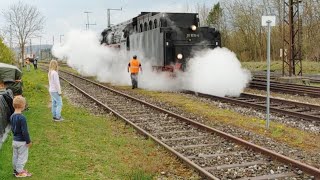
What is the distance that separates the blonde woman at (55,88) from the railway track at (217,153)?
5.68ft

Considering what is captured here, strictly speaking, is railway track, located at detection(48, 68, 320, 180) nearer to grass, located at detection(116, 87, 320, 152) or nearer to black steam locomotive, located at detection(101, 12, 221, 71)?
grass, located at detection(116, 87, 320, 152)

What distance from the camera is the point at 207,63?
660 inches

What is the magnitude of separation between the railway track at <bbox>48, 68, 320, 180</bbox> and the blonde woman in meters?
1.73

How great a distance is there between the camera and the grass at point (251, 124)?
8289 mm

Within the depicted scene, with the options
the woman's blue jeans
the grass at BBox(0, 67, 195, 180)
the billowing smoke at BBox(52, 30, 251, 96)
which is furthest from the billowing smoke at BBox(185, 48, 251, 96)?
the woman's blue jeans

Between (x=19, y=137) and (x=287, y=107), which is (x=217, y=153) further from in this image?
(x=287, y=107)

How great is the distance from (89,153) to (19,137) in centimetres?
181

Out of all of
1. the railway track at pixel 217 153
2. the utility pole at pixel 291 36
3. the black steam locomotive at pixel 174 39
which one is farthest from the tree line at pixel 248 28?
the railway track at pixel 217 153

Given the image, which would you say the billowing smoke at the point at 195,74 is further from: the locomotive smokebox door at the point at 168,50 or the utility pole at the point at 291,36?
the utility pole at the point at 291,36

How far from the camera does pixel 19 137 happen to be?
5.96 m

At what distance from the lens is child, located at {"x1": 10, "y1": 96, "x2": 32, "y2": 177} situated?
232 inches

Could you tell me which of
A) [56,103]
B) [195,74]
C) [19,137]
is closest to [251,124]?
[56,103]

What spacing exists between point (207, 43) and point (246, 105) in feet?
17.7

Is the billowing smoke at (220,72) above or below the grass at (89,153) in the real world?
above
